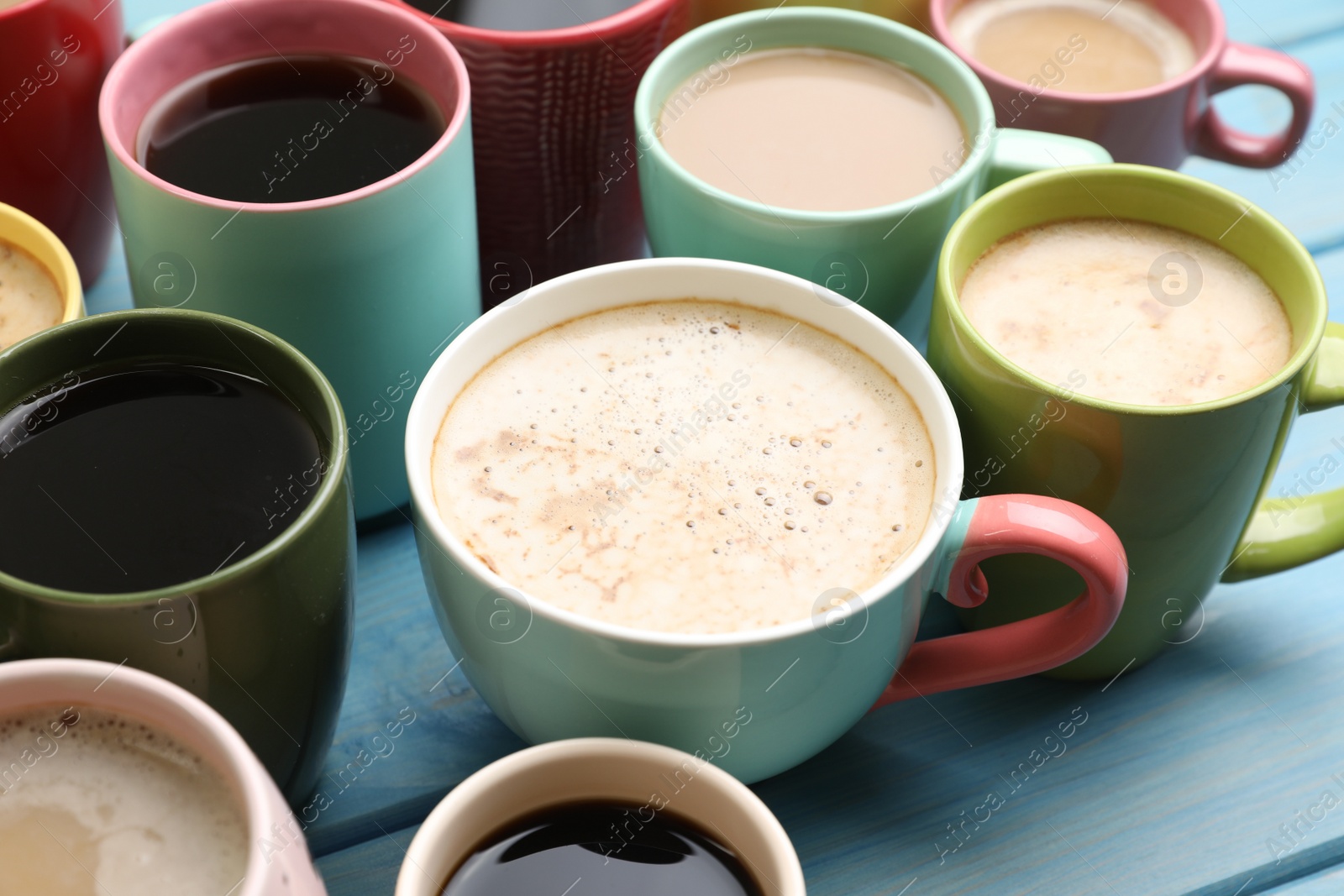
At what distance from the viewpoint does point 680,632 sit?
694 mm

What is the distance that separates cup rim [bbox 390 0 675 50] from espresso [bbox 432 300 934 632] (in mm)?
191

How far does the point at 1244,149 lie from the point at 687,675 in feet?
2.43

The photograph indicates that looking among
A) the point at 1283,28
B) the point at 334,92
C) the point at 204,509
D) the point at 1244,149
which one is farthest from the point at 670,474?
the point at 1283,28

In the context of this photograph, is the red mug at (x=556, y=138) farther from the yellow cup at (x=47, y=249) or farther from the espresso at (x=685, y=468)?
the yellow cup at (x=47, y=249)

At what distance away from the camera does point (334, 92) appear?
0.95 m

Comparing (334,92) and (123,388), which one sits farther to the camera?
(334,92)

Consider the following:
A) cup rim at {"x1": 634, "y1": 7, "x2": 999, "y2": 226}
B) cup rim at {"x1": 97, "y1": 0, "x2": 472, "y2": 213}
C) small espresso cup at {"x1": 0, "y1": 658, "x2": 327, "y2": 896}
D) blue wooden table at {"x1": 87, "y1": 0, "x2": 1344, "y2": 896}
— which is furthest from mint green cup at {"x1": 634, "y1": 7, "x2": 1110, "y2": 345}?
small espresso cup at {"x1": 0, "y1": 658, "x2": 327, "y2": 896}

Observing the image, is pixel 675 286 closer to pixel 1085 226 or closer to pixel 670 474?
pixel 670 474

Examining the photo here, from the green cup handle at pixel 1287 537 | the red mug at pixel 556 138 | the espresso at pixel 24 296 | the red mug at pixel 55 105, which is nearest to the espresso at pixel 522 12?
the red mug at pixel 556 138

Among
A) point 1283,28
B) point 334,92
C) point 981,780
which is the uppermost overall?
point 334,92

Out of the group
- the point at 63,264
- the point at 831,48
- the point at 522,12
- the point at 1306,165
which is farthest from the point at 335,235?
the point at 1306,165

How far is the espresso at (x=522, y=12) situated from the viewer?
0.98m

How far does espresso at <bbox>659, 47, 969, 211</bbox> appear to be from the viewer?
95 centimetres

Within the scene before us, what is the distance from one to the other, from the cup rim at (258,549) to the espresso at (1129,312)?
0.41m
